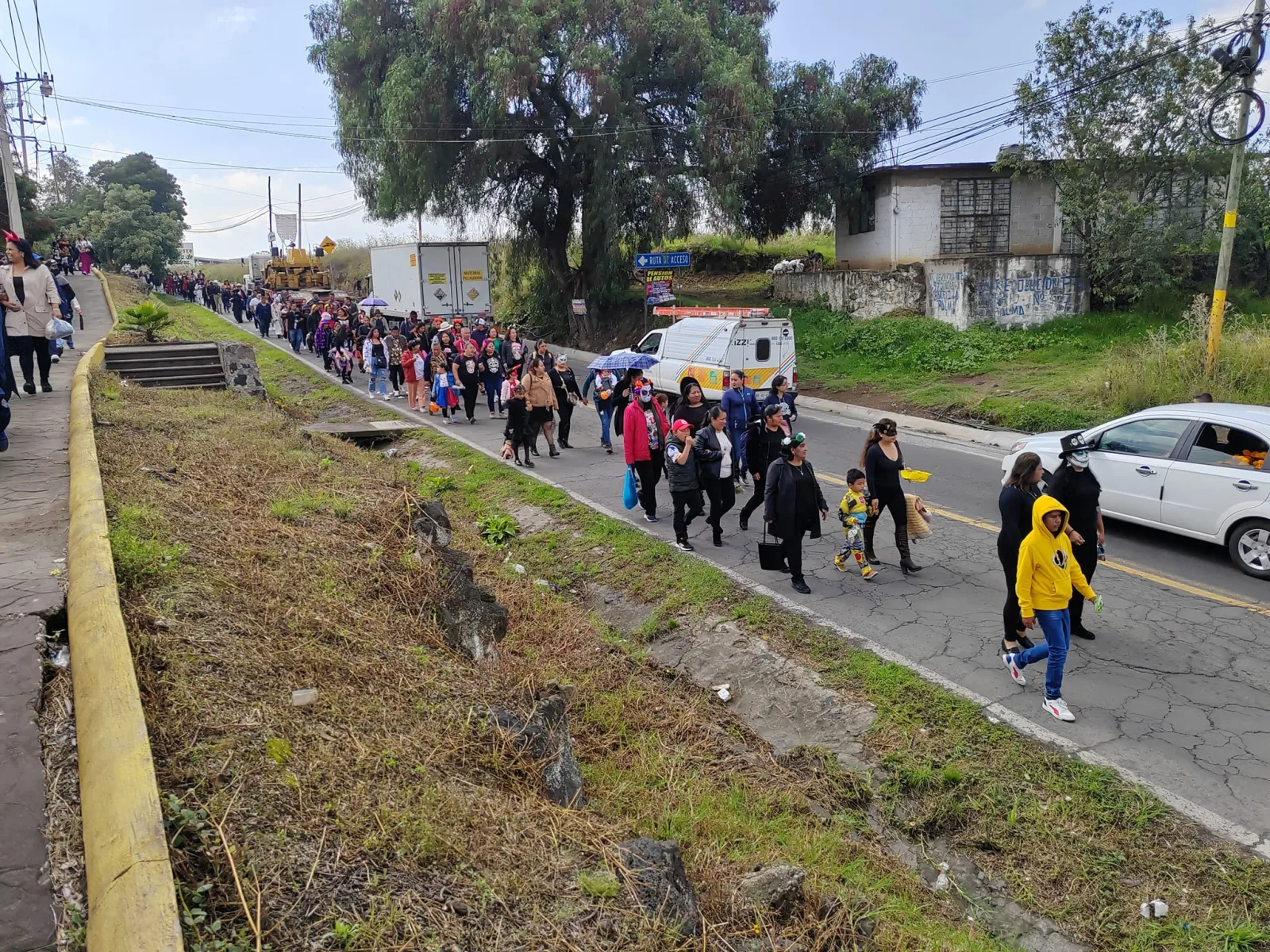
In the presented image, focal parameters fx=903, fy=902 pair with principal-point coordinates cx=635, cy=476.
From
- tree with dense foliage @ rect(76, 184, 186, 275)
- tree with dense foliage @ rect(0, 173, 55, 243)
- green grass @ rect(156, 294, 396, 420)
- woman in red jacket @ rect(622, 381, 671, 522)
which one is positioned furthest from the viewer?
tree with dense foliage @ rect(76, 184, 186, 275)

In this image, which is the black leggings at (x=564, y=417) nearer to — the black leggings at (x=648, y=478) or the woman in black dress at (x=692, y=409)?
the black leggings at (x=648, y=478)

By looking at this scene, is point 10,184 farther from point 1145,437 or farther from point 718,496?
point 1145,437

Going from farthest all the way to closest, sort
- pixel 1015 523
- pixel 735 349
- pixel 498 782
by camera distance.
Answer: pixel 735 349
pixel 1015 523
pixel 498 782

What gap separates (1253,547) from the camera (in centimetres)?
822

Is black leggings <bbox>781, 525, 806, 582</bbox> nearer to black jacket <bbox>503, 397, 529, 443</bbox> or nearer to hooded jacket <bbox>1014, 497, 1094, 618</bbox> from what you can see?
hooded jacket <bbox>1014, 497, 1094, 618</bbox>

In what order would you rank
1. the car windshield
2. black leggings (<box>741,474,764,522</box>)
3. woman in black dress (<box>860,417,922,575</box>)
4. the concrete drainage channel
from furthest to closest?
1. black leggings (<box>741,474,764,522</box>)
2. the car windshield
3. woman in black dress (<box>860,417,922,575</box>)
4. the concrete drainage channel

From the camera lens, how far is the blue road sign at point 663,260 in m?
24.8

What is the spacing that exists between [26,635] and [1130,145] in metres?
24.1

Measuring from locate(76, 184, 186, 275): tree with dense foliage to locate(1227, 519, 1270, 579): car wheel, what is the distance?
6090 cm

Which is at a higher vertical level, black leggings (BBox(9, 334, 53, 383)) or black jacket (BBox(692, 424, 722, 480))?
black leggings (BBox(9, 334, 53, 383))

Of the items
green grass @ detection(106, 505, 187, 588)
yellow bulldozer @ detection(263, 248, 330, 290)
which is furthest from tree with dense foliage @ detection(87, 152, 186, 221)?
green grass @ detection(106, 505, 187, 588)

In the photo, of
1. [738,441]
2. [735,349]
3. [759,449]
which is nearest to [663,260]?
[735,349]

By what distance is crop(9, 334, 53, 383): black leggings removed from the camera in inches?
426

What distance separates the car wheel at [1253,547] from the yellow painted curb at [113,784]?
884 cm
